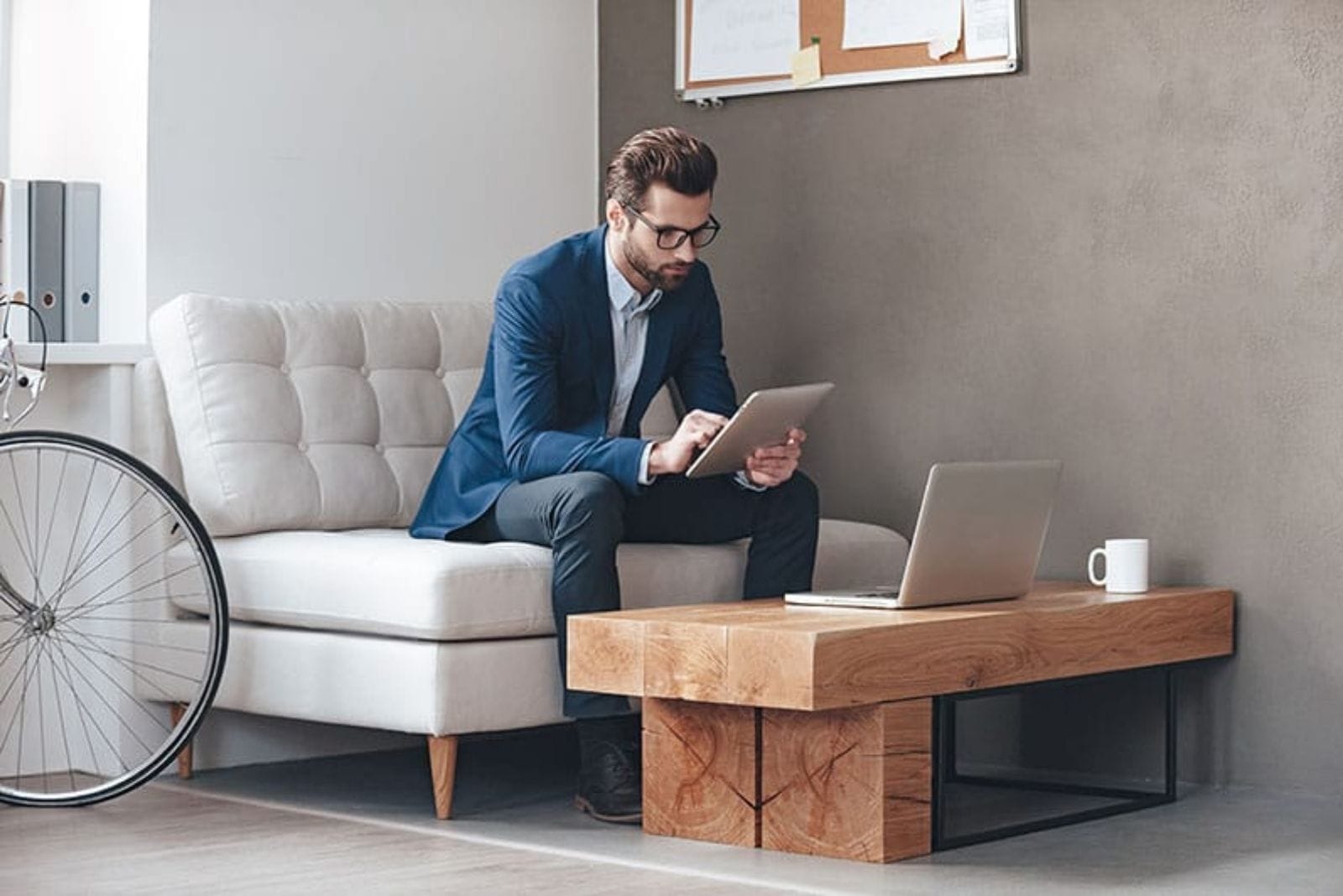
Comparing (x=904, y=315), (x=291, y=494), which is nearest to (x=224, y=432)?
(x=291, y=494)

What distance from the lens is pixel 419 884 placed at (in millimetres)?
3023

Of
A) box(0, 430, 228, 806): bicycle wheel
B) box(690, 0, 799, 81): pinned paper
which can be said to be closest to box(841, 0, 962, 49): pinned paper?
box(690, 0, 799, 81): pinned paper

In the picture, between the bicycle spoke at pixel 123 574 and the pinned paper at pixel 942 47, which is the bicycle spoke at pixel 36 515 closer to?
the bicycle spoke at pixel 123 574

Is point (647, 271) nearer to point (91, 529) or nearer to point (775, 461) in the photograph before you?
point (775, 461)

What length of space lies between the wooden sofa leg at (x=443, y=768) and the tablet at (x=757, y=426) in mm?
599

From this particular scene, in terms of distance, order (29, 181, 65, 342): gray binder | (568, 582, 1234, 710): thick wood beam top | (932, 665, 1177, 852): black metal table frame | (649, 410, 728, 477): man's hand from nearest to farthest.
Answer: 1. (568, 582, 1234, 710): thick wood beam top
2. (932, 665, 1177, 852): black metal table frame
3. (649, 410, 728, 477): man's hand
4. (29, 181, 65, 342): gray binder

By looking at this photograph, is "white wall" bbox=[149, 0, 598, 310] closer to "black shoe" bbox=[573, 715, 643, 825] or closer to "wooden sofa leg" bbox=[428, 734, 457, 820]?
"wooden sofa leg" bbox=[428, 734, 457, 820]

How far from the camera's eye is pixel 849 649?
3137 mm

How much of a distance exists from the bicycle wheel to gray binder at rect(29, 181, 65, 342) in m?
0.27

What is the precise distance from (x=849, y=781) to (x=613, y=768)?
1.63ft

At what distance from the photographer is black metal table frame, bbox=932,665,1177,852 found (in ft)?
10.9

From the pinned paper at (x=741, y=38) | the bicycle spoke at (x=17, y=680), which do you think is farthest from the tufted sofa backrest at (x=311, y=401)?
the pinned paper at (x=741, y=38)

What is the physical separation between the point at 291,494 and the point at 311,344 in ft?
1.05

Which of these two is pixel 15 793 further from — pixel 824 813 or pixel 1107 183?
pixel 1107 183
